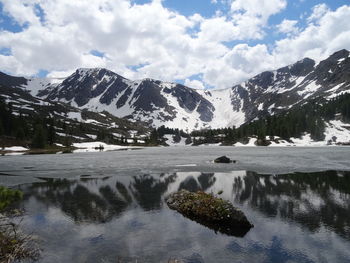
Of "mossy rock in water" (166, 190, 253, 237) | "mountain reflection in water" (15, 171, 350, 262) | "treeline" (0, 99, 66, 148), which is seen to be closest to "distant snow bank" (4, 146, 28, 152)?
"treeline" (0, 99, 66, 148)

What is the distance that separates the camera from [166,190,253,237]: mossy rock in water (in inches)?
881

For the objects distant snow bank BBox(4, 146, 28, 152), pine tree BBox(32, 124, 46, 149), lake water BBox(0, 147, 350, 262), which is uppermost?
pine tree BBox(32, 124, 46, 149)

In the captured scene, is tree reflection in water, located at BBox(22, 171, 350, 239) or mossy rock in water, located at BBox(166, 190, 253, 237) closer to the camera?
mossy rock in water, located at BBox(166, 190, 253, 237)

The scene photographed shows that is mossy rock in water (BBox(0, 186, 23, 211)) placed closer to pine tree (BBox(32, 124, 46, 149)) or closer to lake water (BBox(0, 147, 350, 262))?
lake water (BBox(0, 147, 350, 262))

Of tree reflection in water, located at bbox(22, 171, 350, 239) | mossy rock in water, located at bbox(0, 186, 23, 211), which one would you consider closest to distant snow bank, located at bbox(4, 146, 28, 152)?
tree reflection in water, located at bbox(22, 171, 350, 239)

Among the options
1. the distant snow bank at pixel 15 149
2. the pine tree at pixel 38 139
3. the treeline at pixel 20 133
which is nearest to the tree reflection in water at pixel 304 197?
the distant snow bank at pixel 15 149

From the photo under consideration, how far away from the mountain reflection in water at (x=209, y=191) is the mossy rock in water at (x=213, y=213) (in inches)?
38.4

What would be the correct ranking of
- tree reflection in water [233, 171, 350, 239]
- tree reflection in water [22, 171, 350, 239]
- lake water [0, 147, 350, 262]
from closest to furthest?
lake water [0, 147, 350, 262] → tree reflection in water [233, 171, 350, 239] → tree reflection in water [22, 171, 350, 239]

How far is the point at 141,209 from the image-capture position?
1091 inches

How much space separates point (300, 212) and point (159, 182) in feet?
71.2

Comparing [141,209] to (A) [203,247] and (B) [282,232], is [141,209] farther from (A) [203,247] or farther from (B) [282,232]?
(B) [282,232]

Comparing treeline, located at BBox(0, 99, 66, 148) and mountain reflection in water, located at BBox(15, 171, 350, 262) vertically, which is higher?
treeline, located at BBox(0, 99, 66, 148)

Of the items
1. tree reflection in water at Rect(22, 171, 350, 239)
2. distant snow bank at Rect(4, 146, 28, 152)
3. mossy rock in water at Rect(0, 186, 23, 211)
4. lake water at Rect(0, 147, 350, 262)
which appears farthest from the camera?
distant snow bank at Rect(4, 146, 28, 152)

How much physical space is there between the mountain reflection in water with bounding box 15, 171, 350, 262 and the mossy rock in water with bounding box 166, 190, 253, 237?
38.4 inches
